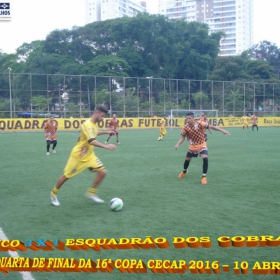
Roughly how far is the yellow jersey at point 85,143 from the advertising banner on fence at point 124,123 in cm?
3190

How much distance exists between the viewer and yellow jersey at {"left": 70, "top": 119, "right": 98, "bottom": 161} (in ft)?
24.6

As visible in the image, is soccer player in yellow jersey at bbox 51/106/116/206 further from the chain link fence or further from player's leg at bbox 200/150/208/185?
the chain link fence

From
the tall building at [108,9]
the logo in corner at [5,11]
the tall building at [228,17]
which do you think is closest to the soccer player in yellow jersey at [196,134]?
the logo in corner at [5,11]

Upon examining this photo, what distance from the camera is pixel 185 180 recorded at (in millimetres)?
10477

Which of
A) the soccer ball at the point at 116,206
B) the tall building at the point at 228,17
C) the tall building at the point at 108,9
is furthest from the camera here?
the tall building at the point at 228,17

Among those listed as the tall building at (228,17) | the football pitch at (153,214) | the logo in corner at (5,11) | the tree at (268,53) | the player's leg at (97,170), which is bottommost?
the football pitch at (153,214)

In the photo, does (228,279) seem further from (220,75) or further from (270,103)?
(220,75)

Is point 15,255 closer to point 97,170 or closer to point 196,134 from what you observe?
point 97,170

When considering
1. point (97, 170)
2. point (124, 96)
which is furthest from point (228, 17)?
point (97, 170)

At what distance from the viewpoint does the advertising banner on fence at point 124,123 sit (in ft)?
124

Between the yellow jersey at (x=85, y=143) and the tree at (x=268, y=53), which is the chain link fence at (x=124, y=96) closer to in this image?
the yellow jersey at (x=85, y=143)

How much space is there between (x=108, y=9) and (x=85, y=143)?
A: 450 ft

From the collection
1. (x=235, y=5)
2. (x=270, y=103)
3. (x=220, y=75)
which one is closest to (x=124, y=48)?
(x=220, y=75)

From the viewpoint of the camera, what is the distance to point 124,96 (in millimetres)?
46125
